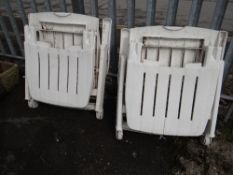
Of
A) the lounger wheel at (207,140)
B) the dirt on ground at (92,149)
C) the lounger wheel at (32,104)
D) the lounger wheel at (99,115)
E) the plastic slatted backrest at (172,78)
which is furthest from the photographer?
the lounger wheel at (32,104)

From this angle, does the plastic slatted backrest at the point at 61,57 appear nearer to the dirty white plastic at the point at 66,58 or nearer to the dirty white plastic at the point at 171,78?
the dirty white plastic at the point at 66,58

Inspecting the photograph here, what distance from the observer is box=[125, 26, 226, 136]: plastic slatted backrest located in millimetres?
1813

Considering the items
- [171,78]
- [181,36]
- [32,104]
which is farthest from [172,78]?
[32,104]

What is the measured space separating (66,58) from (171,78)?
0.92 metres

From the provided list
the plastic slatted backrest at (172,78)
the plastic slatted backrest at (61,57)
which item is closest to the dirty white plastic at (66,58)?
the plastic slatted backrest at (61,57)

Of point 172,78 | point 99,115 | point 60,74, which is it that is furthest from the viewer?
point 99,115

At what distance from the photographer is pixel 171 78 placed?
6.03ft

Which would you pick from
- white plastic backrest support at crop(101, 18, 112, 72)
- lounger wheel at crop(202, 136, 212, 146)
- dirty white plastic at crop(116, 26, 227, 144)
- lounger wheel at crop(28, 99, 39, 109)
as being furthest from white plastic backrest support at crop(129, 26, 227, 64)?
lounger wheel at crop(28, 99, 39, 109)

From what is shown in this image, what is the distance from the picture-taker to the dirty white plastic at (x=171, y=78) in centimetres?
181

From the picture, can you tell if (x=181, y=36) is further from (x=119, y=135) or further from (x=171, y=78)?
(x=119, y=135)

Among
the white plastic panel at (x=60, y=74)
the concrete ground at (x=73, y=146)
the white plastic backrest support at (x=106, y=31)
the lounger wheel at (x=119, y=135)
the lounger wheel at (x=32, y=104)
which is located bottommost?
the concrete ground at (x=73, y=146)

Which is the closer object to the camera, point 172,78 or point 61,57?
point 172,78

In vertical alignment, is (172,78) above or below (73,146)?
above

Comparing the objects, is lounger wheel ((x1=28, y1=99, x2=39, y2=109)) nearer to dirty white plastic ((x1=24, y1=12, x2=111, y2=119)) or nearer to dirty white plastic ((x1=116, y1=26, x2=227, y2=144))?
dirty white plastic ((x1=24, y1=12, x2=111, y2=119))
